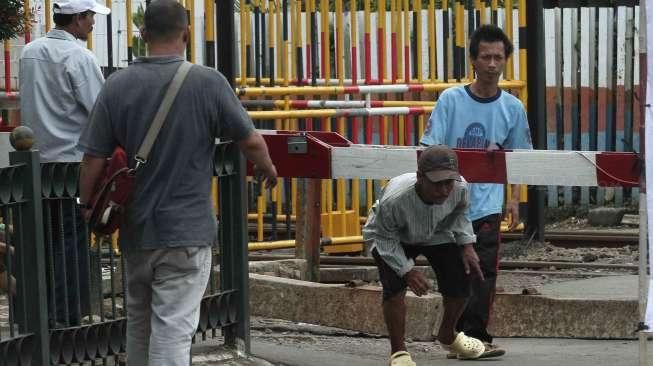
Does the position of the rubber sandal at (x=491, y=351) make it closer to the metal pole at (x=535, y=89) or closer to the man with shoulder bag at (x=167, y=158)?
the man with shoulder bag at (x=167, y=158)

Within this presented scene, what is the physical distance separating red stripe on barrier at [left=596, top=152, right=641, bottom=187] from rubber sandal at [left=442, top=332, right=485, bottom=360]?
1.13m

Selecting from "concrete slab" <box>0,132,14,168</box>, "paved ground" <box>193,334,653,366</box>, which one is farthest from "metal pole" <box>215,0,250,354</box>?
"concrete slab" <box>0,132,14,168</box>

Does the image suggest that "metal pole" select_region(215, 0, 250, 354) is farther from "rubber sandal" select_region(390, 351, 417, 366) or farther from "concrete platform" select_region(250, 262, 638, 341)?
"concrete platform" select_region(250, 262, 638, 341)

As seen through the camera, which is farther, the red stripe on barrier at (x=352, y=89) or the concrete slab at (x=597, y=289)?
the red stripe on barrier at (x=352, y=89)

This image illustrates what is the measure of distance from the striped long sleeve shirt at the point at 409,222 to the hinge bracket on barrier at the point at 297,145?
729mm

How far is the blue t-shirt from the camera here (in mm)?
8078

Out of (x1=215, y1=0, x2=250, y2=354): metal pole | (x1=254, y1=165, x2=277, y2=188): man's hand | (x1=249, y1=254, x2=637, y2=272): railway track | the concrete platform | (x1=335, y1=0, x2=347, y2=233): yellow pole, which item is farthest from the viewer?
(x1=335, y1=0, x2=347, y2=233): yellow pole

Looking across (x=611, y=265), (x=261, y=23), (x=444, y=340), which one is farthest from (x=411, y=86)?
(x=444, y=340)

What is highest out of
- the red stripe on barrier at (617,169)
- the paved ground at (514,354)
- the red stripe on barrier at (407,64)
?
the red stripe on barrier at (407,64)

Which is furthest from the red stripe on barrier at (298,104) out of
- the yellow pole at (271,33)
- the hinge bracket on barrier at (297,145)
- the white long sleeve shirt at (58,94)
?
the white long sleeve shirt at (58,94)

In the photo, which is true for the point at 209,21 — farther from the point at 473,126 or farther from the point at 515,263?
the point at 473,126

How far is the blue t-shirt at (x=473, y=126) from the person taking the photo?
26.5 feet

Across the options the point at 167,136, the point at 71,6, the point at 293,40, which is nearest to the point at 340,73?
the point at 293,40

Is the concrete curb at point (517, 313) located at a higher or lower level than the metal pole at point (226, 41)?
lower
